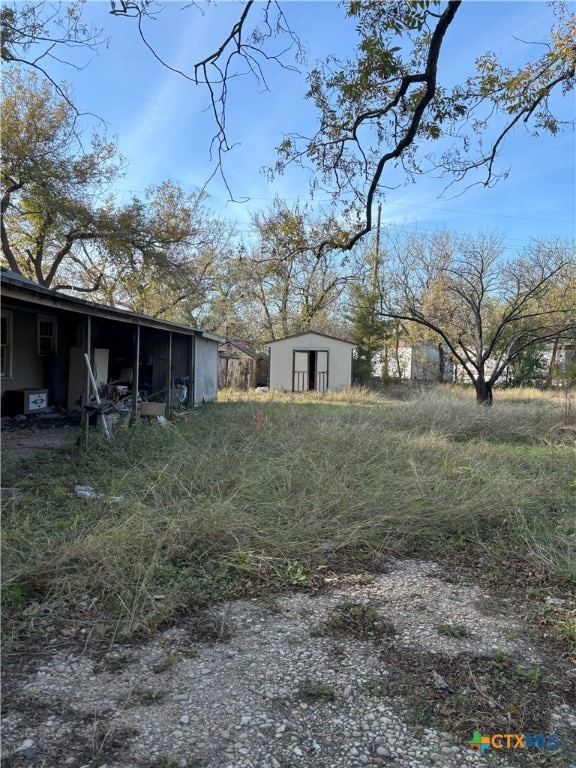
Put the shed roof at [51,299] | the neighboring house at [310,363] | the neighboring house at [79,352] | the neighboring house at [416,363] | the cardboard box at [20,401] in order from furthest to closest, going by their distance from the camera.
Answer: the neighboring house at [416,363]
the neighboring house at [310,363]
the cardboard box at [20,401]
the neighboring house at [79,352]
the shed roof at [51,299]

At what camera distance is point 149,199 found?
19.1 meters

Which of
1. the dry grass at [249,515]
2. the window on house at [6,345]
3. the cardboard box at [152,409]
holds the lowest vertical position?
the dry grass at [249,515]

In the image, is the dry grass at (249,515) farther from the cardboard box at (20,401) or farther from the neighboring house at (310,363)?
the neighboring house at (310,363)

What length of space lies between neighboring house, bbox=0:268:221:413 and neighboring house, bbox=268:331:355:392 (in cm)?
762

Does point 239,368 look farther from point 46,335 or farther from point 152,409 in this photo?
point 152,409

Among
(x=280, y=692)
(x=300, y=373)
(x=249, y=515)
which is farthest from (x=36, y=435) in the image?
(x=300, y=373)

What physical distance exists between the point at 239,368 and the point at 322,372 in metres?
4.56

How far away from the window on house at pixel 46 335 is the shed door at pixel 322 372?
520 inches

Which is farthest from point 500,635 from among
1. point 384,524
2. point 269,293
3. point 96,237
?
point 269,293

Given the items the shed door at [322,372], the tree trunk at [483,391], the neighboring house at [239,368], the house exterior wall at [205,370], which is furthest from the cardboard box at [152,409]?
the neighboring house at [239,368]

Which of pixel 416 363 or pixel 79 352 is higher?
pixel 416 363

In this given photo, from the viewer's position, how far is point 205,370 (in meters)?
15.4

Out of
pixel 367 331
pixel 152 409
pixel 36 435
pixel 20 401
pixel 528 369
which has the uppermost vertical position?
pixel 367 331

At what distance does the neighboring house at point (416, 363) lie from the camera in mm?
27125
